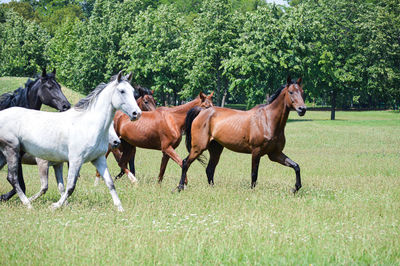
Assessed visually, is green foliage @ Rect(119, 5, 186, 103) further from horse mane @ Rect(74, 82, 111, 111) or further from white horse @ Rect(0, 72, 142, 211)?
white horse @ Rect(0, 72, 142, 211)

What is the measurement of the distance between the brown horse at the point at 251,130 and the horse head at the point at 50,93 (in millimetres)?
3273

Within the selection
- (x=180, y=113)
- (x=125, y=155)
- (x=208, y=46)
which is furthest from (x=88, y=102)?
(x=208, y=46)

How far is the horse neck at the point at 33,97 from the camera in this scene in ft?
32.0

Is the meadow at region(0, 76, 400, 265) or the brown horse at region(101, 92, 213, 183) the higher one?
the brown horse at region(101, 92, 213, 183)

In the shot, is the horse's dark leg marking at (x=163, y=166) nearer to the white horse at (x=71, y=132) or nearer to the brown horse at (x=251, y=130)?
the brown horse at (x=251, y=130)

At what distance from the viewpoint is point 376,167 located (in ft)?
51.8

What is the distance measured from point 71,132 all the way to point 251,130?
435 centimetres

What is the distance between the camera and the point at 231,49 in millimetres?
44875

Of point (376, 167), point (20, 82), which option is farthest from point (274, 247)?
point (20, 82)

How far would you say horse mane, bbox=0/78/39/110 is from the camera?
9867 millimetres

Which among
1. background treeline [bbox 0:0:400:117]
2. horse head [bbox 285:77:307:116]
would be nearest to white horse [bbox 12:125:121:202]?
horse head [bbox 285:77:307:116]

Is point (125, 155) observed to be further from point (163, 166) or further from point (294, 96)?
point (294, 96)

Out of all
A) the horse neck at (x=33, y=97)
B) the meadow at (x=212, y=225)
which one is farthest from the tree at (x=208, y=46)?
the horse neck at (x=33, y=97)

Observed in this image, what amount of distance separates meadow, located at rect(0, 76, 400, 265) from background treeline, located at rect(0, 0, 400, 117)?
3230 cm
